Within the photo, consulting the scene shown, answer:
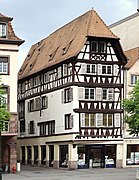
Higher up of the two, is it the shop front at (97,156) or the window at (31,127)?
the window at (31,127)

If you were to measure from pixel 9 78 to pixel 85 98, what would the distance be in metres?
9.31

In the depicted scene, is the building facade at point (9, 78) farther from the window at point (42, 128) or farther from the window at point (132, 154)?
the window at point (132, 154)

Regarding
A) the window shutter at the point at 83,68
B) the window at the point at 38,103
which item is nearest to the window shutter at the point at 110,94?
the window shutter at the point at 83,68

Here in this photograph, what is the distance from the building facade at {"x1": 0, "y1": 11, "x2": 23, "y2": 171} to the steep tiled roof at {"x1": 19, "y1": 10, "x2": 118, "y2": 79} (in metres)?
7.37

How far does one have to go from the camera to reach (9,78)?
157 ft

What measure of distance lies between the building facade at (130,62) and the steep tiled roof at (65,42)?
482 cm

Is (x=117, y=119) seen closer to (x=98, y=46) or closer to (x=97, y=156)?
(x=97, y=156)

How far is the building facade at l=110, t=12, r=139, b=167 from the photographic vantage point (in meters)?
54.9

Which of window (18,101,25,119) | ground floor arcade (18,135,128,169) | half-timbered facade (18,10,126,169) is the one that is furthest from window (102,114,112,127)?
window (18,101,25,119)

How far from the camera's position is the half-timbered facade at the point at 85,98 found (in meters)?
52.2

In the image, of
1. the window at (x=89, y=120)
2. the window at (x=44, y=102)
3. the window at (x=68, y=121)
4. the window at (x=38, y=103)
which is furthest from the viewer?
the window at (x=38, y=103)

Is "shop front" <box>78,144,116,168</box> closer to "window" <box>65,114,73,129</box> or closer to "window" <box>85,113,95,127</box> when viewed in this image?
"window" <box>85,113,95,127</box>

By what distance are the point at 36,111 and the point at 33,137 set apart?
3.44 meters

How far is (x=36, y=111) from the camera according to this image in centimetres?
6228
